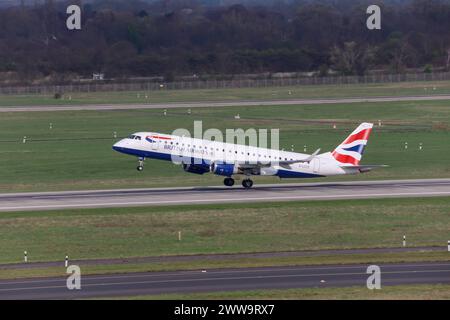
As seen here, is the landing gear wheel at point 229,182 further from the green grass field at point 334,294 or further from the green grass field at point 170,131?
the green grass field at point 334,294

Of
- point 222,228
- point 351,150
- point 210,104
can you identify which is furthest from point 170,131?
point 222,228

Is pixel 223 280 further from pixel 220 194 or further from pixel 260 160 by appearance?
pixel 260 160

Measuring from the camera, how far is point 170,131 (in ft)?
403

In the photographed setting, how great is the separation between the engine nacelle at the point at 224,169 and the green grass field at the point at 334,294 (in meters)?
32.9

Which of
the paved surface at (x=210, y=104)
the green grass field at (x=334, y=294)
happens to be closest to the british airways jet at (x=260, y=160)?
the green grass field at (x=334, y=294)

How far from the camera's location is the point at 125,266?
54000 millimetres

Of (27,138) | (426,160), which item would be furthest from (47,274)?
(27,138)

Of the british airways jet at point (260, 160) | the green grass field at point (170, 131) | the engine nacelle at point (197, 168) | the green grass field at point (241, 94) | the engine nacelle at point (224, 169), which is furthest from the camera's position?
the green grass field at point (241, 94)

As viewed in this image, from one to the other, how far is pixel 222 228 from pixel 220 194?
13.1 metres

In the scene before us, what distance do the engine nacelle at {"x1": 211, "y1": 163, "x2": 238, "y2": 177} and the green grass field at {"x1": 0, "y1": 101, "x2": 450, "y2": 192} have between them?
597 centimetres

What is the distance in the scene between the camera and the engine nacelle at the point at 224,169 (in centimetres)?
7875

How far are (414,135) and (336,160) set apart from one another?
137ft

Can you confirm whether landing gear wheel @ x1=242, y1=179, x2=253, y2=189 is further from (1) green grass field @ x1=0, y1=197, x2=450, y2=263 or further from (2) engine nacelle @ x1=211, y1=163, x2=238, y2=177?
(1) green grass field @ x1=0, y1=197, x2=450, y2=263

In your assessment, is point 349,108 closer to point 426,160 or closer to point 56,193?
point 426,160
